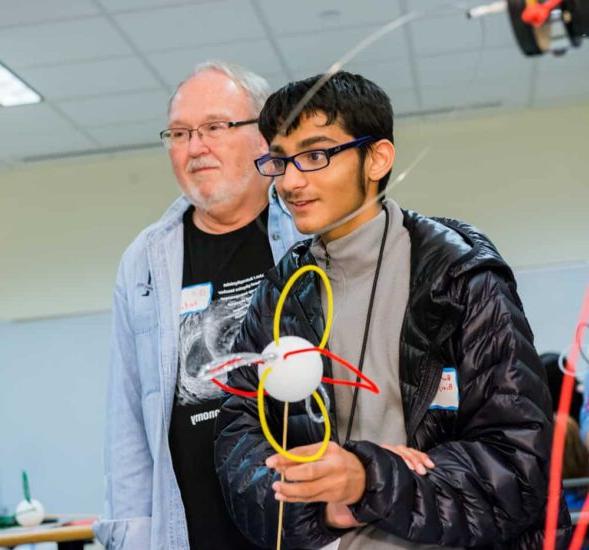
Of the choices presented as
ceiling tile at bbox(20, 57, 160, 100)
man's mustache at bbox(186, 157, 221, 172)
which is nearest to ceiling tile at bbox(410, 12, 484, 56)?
ceiling tile at bbox(20, 57, 160, 100)

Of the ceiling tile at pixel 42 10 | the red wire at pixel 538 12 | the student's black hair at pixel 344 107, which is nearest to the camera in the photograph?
the red wire at pixel 538 12

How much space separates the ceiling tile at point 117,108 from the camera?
205 inches

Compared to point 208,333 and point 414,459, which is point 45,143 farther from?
point 414,459

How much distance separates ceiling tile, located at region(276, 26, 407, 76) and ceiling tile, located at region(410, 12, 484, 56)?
0.09 m

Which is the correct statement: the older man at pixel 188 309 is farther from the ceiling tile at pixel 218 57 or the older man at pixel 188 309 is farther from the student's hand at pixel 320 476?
the ceiling tile at pixel 218 57

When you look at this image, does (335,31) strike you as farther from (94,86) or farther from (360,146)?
(360,146)

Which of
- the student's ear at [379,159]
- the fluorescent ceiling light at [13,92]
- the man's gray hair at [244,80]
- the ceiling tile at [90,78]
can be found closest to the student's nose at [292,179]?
the student's ear at [379,159]

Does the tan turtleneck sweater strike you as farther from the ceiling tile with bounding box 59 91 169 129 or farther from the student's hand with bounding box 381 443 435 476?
the ceiling tile with bounding box 59 91 169 129

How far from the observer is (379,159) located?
140cm

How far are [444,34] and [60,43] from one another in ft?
6.04

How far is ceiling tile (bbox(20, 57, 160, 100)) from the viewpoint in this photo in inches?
185

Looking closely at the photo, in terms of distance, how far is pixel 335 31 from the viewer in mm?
4438

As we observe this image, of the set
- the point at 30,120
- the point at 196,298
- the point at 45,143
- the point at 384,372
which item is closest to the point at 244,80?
the point at 196,298

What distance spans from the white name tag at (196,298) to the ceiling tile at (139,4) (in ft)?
8.25
